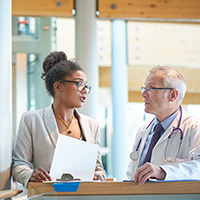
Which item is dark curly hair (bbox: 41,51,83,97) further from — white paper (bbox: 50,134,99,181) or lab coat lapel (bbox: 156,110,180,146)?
lab coat lapel (bbox: 156,110,180,146)

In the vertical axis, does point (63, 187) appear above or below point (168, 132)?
below

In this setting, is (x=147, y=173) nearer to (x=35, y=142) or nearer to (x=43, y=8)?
(x=35, y=142)

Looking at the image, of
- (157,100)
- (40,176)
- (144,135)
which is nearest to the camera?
(40,176)

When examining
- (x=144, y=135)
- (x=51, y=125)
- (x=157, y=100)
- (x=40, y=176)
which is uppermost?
(x=157, y=100)

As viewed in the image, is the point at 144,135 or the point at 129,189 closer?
the point at 129,189

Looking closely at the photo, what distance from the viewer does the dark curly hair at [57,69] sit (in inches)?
105

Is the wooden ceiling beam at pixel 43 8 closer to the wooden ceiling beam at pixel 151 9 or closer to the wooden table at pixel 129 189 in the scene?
the wooden ceiling beam at pixel 151 9

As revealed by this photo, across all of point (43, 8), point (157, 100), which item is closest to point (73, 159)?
point (157, 100)

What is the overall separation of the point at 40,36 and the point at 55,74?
2343mm

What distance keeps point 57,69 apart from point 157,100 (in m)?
0.81

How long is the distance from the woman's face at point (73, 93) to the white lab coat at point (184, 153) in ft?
2.01

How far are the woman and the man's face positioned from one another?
0.45 meters

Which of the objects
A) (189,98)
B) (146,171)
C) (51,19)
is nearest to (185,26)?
(51,19)

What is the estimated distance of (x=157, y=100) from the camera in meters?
2.67
